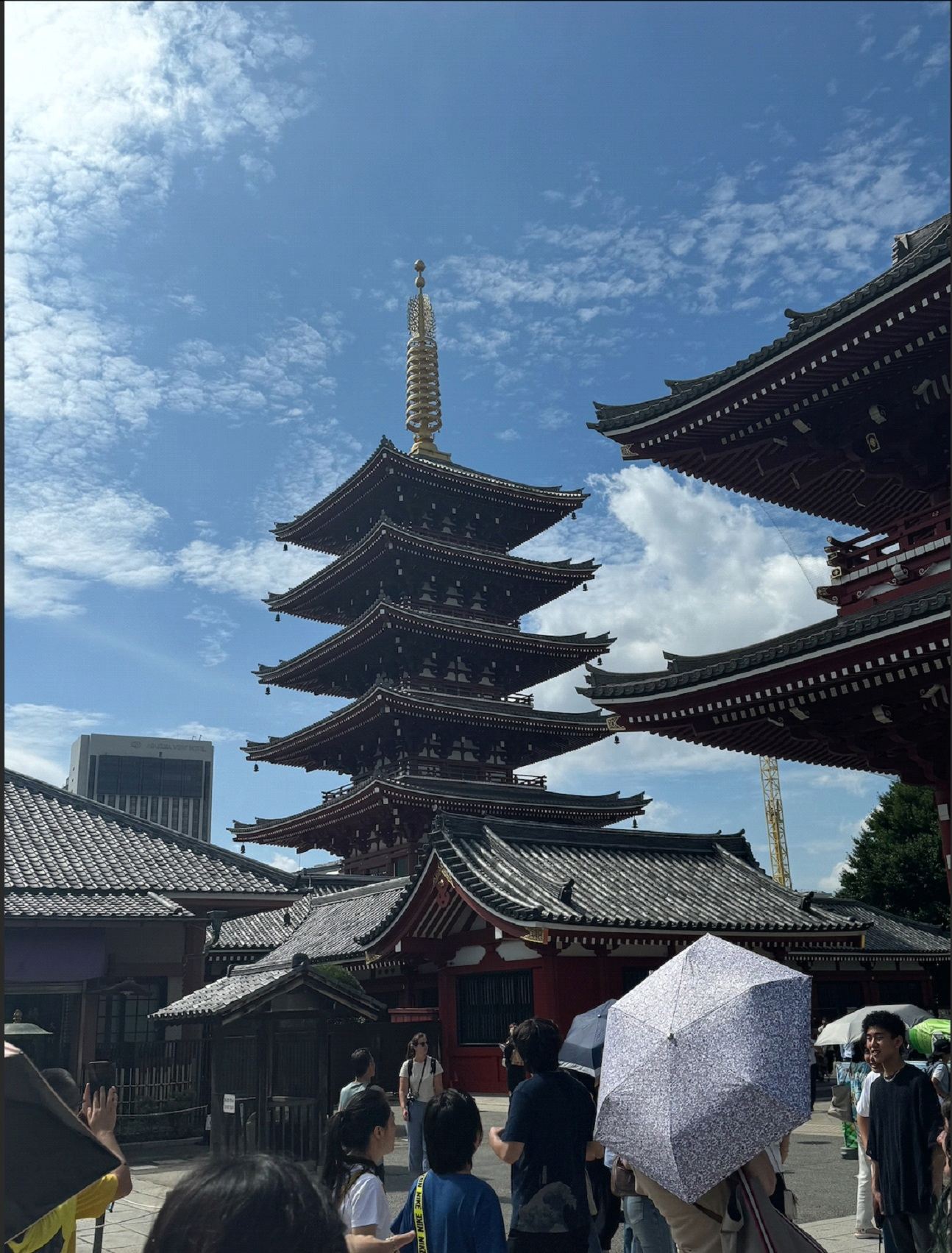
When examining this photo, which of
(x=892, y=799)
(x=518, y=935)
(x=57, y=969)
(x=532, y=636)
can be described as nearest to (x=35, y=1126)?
(x=518, y=935)

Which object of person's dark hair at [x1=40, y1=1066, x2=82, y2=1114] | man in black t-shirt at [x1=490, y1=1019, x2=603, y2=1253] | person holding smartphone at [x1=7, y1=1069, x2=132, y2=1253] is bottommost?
man in black t-shirt at [x1=490, y1=1019, x2=603, y2=1253]

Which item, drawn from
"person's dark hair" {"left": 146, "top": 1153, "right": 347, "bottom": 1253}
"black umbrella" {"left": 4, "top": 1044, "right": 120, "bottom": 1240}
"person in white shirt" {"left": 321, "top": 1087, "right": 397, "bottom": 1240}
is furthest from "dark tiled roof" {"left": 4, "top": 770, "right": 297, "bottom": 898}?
"person's dark hair" {"left": 146, "top": 1153, "right": 347, "bottom": 1253}

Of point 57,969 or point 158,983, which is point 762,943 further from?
point 57,969

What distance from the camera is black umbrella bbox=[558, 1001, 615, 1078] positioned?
7094 mm

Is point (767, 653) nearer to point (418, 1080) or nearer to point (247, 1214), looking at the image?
point (418, 1080)

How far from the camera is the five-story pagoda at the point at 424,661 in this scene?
30859 mm

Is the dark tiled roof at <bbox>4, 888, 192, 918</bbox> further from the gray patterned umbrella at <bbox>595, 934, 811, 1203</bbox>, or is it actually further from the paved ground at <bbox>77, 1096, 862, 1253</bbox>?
the gray patterned umbrella at <bbox>595, 934, 811, 1203</bbox>

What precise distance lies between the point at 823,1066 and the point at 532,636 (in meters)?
14.4

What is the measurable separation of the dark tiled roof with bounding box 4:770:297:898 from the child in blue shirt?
15.1 metres

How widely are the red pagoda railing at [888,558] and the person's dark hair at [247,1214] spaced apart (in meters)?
10.7

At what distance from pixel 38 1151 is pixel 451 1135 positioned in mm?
1872

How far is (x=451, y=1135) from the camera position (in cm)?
407

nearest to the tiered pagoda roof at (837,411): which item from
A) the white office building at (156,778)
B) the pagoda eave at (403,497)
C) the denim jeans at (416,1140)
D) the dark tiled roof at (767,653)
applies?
the dark tiled roof at (767,653)

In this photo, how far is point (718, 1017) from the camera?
393cm
